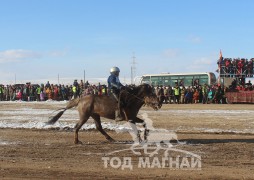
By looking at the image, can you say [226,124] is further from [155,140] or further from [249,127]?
[155,140]

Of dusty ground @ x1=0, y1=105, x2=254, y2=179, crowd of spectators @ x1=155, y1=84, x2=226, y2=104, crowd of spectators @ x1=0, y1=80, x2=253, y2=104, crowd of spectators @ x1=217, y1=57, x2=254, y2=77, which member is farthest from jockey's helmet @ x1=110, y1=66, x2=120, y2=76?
crowd of spectators @ x1=217, y1=57, x2=254, y2=77

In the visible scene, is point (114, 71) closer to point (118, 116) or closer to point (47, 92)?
point (118, 116)

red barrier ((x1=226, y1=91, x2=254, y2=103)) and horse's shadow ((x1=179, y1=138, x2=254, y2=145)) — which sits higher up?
red barrier ((x1=226, y1=91, x2=254, y2=103))

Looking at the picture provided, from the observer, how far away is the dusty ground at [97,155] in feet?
30.2

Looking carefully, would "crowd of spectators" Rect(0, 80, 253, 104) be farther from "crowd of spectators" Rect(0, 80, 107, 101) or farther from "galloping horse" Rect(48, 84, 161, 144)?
"galloping horse" Rect(48, 84, 161, 144)

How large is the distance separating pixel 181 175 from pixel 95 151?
3.73 metres

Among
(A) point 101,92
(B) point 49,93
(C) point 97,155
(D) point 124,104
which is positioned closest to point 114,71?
(D) point 124,104

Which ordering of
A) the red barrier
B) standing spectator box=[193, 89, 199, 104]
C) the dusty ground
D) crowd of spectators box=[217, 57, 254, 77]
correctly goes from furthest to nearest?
crowd of spectators box=[217, 57, 254, 77] → standing spectator box=[193, 89, 199, 104] → the red barrier → the dusty ground

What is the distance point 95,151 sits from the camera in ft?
40.1

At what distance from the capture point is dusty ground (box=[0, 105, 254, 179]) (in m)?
9.21

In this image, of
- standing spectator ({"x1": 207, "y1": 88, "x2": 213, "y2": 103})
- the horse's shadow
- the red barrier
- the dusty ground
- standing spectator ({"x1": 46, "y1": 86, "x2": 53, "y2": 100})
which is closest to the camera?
Answer: the dusty ground

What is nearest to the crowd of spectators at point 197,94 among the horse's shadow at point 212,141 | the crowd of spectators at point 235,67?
the crowd of spectators at point 235,67

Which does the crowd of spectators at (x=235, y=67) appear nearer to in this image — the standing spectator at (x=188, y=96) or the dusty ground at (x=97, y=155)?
the standing spectator at (x=188, y=96)

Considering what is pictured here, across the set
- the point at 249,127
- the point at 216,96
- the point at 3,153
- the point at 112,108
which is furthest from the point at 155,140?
the point at 216,96
